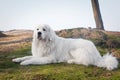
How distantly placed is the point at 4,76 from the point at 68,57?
107 inches

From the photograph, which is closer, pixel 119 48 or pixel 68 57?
pixel 68 57

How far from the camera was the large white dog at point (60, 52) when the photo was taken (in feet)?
30.0

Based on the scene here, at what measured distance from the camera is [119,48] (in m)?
13.6

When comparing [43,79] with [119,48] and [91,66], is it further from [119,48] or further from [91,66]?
[119,48]

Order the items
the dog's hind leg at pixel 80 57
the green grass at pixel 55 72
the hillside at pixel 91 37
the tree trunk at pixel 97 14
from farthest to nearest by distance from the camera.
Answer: the tree trunk at pixel 97 14, the hillside at pixel 91 37, the dog's hind leg at pixel 80 57, the green grass at pixel 55 72

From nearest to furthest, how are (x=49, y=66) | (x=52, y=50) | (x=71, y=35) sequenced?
(x=49, y=66) < (x=52, y=50) < (x=71, y=35)

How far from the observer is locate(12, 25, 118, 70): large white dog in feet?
30.0

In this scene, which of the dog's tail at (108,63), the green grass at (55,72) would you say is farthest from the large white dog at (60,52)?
the green grass at (55,72)

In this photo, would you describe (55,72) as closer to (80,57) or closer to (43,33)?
(80,57)

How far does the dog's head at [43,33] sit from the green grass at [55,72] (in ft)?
3.12

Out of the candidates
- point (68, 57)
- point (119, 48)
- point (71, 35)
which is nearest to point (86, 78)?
point (68, 57)

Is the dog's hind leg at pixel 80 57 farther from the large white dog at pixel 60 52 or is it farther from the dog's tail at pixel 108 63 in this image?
the dog's tail at pixel 108 63

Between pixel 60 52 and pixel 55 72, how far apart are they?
1.75m

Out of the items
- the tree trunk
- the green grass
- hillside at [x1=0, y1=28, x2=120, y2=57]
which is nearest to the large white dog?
the green grass
